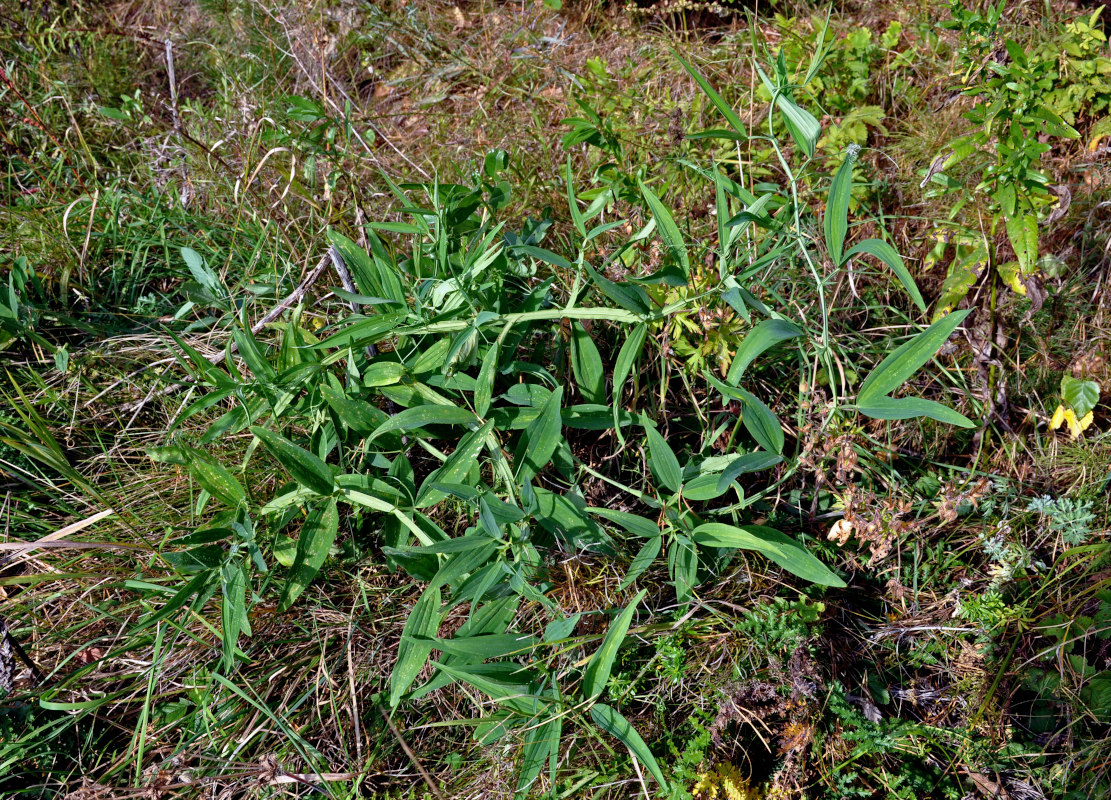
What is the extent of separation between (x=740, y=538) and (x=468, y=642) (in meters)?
0.51

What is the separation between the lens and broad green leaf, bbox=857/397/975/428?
1204mm

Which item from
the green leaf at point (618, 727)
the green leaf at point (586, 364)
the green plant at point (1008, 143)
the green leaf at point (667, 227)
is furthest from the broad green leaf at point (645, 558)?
the green plant at point (1008, 143)

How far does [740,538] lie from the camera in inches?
53.2

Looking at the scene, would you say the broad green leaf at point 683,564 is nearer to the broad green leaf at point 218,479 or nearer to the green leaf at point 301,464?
the green leaf at point 301,464

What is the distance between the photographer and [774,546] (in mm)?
1323

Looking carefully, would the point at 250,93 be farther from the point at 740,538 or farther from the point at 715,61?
the point at 740,538

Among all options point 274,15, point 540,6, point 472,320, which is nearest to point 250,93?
point 274,15

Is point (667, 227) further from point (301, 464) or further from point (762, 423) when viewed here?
point (301, 464)

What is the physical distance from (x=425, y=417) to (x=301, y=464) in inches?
9.6

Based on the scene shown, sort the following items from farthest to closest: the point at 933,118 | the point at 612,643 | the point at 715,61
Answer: the point at 715,61, the point at 933,118, the point at 612,643

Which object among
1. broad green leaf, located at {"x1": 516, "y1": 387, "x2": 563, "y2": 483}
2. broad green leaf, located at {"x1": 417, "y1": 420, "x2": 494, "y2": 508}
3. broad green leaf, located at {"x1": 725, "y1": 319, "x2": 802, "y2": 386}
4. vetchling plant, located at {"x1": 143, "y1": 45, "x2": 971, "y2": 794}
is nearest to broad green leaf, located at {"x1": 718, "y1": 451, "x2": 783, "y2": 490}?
vetchling plant, located at {"x1": 143, "y1": 45, "x2": 971, "y2": 794}

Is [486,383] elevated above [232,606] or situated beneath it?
elevated above

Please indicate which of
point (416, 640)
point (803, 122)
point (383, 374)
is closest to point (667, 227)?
point (803, 122)

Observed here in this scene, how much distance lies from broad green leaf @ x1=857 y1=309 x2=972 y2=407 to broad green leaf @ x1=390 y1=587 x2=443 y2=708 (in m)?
0.82
